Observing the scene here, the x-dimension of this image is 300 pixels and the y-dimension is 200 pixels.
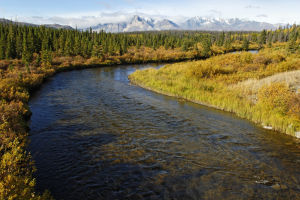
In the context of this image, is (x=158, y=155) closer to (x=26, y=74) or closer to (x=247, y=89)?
(x=247, y=89)

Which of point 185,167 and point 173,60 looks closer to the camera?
point 185,167

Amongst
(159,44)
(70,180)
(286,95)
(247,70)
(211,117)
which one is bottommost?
(70,180)

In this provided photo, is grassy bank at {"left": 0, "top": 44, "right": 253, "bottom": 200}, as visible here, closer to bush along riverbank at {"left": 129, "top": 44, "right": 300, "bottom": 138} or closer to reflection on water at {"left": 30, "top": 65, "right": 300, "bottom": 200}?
reflection on water at {"left": 30, "top": 65, "right": 300, "bottom": 200}

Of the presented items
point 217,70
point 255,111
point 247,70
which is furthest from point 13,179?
point 247,70

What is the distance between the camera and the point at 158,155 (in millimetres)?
10359

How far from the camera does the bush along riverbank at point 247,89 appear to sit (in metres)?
14.4

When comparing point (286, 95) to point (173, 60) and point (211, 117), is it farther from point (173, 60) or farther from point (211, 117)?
point (173, 60)

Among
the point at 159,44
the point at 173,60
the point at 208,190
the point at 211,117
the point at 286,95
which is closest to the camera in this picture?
the point at 208,190

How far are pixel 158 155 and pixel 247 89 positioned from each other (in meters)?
13.5

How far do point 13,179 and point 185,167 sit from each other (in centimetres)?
658

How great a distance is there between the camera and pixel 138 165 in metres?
9.49

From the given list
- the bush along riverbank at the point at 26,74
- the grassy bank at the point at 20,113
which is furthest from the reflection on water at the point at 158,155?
the bush along riverbank at the point at 26,74

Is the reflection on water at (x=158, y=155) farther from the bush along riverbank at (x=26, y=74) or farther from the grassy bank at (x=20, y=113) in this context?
→ the bush along riverbank at (x=26, y=74)

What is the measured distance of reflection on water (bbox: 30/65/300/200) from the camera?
798 centimetres
